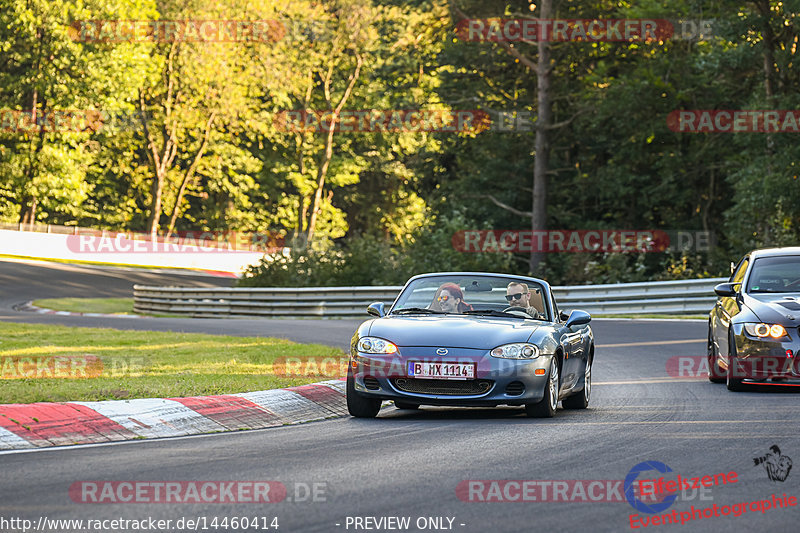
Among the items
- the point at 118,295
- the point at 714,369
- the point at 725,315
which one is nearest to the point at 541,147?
the point at 118,295

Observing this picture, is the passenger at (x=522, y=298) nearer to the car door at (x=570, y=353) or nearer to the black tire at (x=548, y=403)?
the car door at (x=570, y=353)

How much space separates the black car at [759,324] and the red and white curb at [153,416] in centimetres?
442

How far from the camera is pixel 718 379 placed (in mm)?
14078

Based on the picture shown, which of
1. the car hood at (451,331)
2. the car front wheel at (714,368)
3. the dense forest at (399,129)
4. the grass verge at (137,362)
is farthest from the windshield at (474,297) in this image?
the dense forest at (399,129)

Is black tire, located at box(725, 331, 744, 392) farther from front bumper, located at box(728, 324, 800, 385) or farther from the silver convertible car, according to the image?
the silver convertible car

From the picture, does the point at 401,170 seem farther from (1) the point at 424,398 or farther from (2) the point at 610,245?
(1) the point at 424,398

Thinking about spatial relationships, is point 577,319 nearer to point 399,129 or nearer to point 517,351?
point 517,351

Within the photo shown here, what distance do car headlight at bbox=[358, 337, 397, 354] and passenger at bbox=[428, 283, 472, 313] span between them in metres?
1.28

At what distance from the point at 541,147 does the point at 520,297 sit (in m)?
27.6

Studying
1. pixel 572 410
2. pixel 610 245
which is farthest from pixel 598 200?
pixel 572 410

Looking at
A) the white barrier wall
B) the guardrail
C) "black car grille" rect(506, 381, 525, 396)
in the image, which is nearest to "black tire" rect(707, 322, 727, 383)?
"black car grille" rect(506, 381, 525, 396)

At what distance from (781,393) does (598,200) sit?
29.4 metres

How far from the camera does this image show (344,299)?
102 ft

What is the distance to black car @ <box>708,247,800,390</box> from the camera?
12438mm
